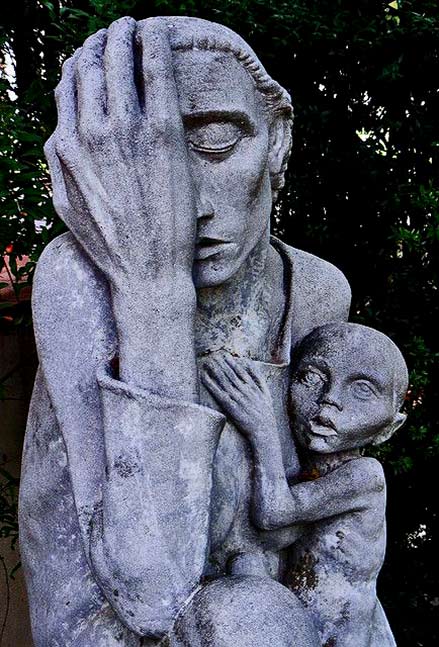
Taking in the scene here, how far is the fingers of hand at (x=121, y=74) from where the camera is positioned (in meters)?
2.48

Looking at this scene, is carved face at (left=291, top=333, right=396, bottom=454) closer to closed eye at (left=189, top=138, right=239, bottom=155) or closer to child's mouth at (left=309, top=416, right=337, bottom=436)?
child's mouth at (left=309, top=416, right=337, bottom=436)

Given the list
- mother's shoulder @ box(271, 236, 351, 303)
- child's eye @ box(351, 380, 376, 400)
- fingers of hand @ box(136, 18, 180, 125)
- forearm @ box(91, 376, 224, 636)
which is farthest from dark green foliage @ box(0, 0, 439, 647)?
forearm @ box(91, 376, 224, 636)

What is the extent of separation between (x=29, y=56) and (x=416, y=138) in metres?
1.61

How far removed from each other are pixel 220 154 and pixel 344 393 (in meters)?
0.63

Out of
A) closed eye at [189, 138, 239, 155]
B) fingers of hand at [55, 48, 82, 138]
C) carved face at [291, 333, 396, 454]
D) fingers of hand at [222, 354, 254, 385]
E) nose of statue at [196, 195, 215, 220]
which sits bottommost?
carved face at [291, 333, 396, 454]

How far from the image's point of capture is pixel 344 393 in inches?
109

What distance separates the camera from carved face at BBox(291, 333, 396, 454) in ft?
9.04

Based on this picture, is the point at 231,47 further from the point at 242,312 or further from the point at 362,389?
the point at 362,389

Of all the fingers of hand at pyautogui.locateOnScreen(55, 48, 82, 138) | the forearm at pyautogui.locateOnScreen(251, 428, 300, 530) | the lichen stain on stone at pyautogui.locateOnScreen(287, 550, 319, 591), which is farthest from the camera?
the lichen stain on stone at pyautogui.locateOnScreen(287, 550, 319, 591)

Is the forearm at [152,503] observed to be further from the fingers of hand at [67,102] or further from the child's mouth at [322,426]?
the fingers of hand at [67,102]

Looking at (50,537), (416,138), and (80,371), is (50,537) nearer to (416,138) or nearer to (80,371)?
(80,371)

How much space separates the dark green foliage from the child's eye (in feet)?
5.13

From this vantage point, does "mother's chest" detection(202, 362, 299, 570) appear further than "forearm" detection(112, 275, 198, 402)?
Yes

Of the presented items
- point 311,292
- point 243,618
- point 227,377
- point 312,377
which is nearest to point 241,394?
point 227,377
